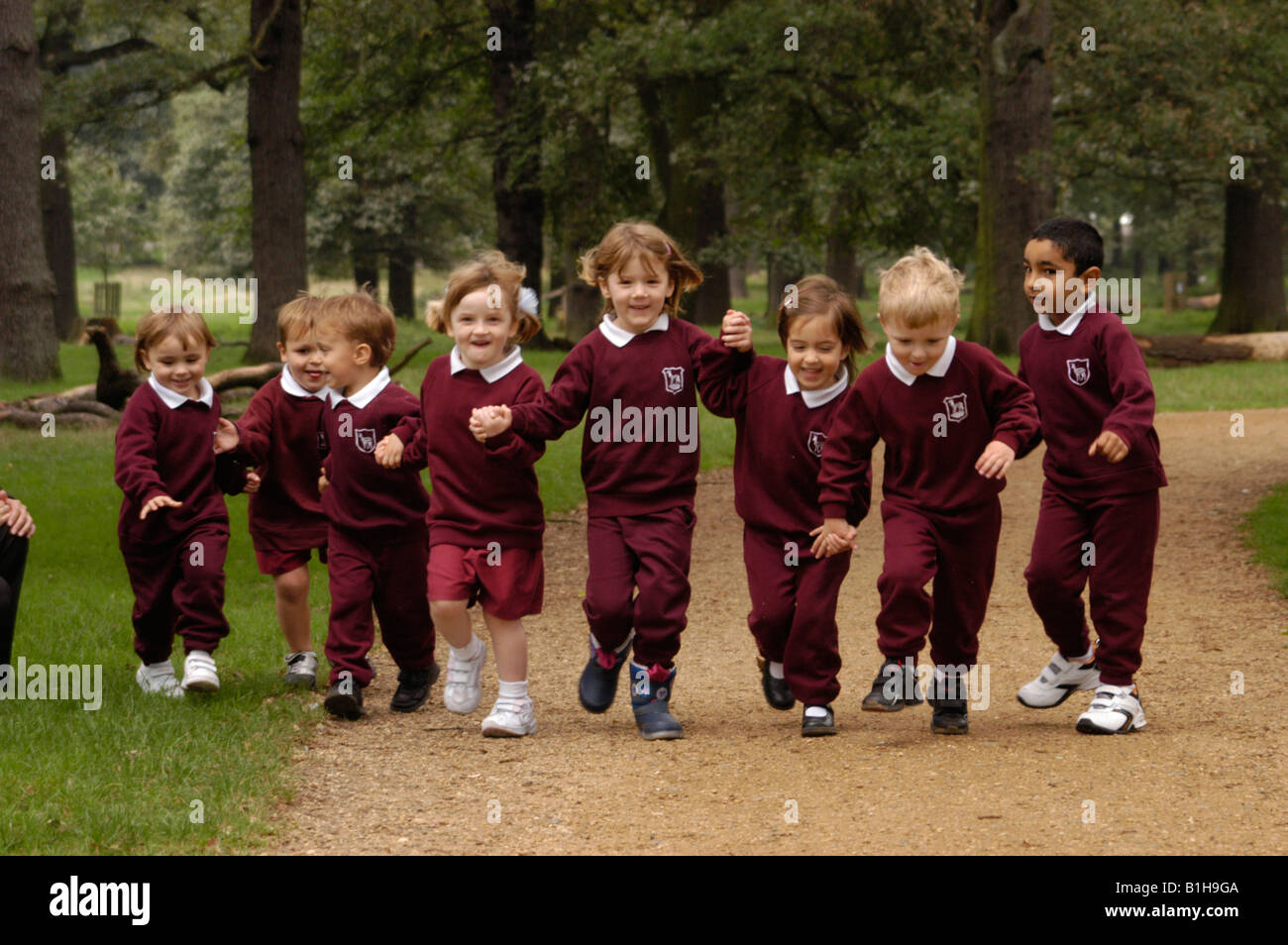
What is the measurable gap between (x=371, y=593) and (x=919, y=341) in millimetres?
2318

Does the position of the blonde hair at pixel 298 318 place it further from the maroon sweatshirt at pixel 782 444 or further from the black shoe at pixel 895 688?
the black shoe at pixel 895 688

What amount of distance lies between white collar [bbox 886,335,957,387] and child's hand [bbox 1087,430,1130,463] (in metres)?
0.58

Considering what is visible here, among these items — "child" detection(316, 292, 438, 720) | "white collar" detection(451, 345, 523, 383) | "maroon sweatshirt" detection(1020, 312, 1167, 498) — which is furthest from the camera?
"child" detection(316, 292, 438, 720)

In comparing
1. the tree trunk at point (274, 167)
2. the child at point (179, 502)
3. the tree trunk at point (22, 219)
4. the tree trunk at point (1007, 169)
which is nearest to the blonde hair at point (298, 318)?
the child at point (179, 502)

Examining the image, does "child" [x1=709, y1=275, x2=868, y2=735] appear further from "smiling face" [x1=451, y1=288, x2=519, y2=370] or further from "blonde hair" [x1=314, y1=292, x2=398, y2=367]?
"blonde hair" [x1=314, y1=292, x2=398, y2=367]

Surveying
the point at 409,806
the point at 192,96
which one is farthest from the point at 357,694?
the point at 192,96

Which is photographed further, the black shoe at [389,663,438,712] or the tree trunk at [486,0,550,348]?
the tree trunk at [486,0,550,348]

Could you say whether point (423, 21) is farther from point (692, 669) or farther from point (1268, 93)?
point (692, 669)

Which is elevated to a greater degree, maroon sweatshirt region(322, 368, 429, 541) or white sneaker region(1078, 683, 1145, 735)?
maroon sweatshirt region(322, 368, 429, 541)

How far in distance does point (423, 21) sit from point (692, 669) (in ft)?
59.4

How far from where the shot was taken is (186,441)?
6.00 metres

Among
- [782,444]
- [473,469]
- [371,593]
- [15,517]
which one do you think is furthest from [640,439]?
[15,517]

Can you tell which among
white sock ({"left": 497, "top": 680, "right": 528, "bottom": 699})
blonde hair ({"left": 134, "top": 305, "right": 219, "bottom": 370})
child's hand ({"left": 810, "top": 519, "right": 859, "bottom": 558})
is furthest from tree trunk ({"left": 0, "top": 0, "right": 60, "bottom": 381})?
child's hand ({"left": 810, "top": 519, "right": 859, "bottom": 558})

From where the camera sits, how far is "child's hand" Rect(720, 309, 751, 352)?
542 centimetres
